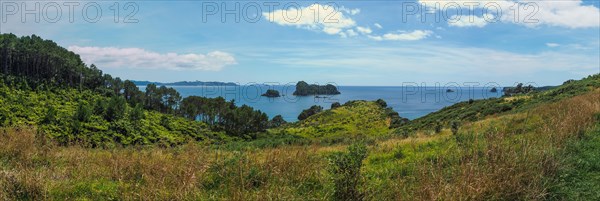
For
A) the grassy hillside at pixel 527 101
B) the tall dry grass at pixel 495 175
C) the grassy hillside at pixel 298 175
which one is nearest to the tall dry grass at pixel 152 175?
the grassy hillside at pixel 298 175

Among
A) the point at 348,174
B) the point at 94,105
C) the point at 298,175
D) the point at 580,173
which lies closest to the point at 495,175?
the point at 348,174

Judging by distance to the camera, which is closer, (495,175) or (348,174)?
(495,175)

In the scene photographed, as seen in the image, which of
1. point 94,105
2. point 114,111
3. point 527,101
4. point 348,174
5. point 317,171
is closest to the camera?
point 348,174

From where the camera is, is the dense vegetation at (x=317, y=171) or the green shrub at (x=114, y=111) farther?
the green shrub at (x=114, y=111)

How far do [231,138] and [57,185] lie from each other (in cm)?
7626

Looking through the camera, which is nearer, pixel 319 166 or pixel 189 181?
pixel 189 181

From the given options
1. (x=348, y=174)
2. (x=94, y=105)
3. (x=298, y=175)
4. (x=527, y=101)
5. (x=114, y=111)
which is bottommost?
(x=114, y=111)

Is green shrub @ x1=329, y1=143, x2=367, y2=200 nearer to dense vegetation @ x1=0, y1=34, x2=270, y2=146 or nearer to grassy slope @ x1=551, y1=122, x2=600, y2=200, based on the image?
grassy slope @ x1=551, y1=122, x2=600, y2=200

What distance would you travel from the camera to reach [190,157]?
23.3 ft

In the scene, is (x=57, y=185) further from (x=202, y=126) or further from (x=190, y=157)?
(x=202, y=126)

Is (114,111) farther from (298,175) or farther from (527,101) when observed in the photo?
(298,175)

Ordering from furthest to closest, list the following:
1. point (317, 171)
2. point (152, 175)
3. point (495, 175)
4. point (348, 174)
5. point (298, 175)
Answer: point (317, 171) → point (298, 175) → point (152, 175) → point (348, 174) → point (495, 175)

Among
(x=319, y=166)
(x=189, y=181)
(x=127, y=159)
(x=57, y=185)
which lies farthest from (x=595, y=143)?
(x=57, y=185)

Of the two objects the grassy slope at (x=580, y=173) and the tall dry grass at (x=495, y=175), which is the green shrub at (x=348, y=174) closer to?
the tall dry grass at (x=495, y=175)
